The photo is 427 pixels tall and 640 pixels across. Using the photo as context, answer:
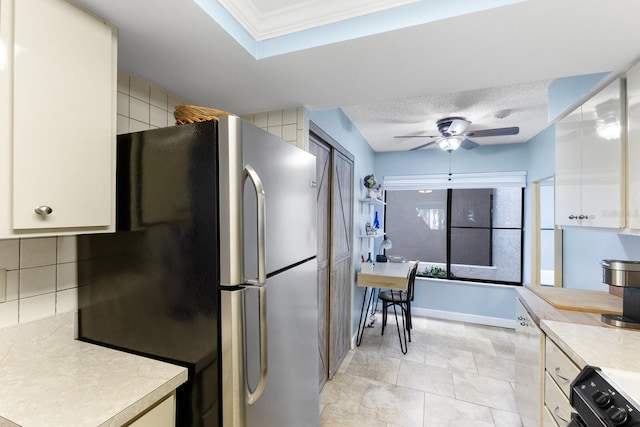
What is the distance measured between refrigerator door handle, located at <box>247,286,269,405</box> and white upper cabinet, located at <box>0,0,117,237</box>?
66 centimetres

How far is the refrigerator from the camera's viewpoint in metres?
1.04

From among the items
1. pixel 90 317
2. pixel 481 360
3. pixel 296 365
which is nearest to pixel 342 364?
pixel 481 360

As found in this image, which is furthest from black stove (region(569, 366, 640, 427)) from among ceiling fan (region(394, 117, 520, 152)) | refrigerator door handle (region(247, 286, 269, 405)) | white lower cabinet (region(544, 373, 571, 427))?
ceiling fan (region(394, 117, 520, 152))

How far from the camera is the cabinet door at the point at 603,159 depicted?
4.85 feet

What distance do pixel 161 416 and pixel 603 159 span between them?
2346 mm

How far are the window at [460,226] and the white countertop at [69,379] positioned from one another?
4.15 meters

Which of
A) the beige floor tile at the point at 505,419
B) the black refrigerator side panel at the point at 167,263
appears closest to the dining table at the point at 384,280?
the beige floor tile at the point at 505,419

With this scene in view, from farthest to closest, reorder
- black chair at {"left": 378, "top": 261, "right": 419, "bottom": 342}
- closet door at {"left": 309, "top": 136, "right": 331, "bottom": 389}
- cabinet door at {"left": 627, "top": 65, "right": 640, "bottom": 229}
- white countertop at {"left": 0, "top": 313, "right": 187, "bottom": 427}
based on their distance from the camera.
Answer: black chair at {"left": 378, "top": 261, "right": 419, "bottom": 342}
closet door at {"left": 309, "top": 136, "right": 331, "bottom": 389}
cabinet door at {"left": 627, "top": 65, "right": 640, "bottom": 229}
white countertop at {"left": 0, "top": 313, "right": 187, "bottom": 427}

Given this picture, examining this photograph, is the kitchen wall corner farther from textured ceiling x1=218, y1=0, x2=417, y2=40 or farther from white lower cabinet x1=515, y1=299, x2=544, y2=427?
white lower cabinet x1=515, y1=299, x2=544, y2=427

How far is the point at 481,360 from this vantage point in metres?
3.11

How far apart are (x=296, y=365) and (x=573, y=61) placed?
6.47 feet

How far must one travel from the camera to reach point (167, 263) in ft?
3.73

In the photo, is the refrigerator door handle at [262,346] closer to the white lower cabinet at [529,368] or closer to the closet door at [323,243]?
the closet door at [323,243]

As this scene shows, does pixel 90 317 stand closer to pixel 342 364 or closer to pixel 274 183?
pixel 274 183
